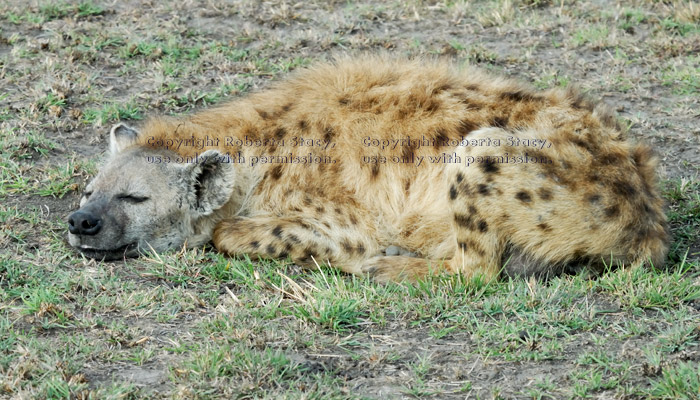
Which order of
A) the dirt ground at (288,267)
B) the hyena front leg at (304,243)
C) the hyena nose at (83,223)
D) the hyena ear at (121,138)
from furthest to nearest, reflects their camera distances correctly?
1. the hyena ear at (121,138)
2. the hyena front leg at (304,243)
3. the hyena nose at (83,223)
4. the dirt ground at (288,267)

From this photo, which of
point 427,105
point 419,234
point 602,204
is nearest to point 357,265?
point 419,234

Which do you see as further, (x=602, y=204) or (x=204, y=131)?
(x=204, y=131)

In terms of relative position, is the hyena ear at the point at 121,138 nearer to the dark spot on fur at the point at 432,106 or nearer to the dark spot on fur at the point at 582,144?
the dark spot on fur at the point at 432,106

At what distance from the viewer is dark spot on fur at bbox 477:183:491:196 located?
144 inches

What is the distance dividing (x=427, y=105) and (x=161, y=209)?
1327 mm

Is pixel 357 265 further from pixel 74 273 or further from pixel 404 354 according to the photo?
pixel 74 273

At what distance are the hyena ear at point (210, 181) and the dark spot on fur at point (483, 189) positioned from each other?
3.79ft

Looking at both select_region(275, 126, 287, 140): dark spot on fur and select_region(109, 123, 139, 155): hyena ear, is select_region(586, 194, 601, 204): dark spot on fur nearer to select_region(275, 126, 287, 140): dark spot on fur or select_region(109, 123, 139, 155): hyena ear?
select_region(275, 126, 287, 140): dark spot on fur

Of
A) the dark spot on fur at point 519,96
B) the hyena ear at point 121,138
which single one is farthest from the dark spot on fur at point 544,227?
the hyena ear at point 121,138

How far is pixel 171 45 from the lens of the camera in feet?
19.2

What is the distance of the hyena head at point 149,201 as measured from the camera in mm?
3928

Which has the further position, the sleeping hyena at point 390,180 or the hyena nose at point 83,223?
the hyena nose at point 83,223

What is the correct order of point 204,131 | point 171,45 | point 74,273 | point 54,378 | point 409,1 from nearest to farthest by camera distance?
point 54,378 < point 74,273 < point 204,131 < point 171,45 < point 409,1

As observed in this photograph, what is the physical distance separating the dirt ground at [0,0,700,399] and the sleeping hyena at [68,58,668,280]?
0.20m
